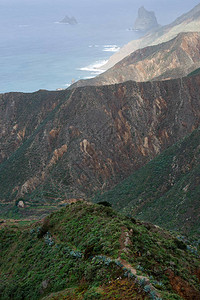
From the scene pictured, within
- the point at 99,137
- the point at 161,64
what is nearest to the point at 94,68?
the point at 161,64

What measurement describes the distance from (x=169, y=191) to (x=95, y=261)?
85.7ft

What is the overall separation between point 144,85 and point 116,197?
1016 inches

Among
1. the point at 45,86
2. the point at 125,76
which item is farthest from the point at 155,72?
the point at 45,86

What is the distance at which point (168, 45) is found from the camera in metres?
109

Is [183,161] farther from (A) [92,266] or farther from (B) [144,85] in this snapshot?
(A) [92,266]

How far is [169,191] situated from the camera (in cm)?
4228

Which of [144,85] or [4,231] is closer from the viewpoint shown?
[4,231]

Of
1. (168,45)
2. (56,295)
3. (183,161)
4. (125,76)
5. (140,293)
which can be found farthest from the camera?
(168,45)

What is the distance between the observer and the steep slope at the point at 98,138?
57094 millimetres

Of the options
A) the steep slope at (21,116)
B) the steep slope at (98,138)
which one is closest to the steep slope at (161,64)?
the steep slope at (21,116)

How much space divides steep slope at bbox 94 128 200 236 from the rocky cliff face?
6.51 m

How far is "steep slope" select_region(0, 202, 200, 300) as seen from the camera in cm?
1557

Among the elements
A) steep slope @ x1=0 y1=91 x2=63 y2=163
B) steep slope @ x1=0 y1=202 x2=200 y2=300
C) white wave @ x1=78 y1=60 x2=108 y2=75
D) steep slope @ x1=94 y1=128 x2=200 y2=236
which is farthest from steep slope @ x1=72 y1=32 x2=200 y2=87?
white wave @ x1=78 y1=60 x2=108 y2=75

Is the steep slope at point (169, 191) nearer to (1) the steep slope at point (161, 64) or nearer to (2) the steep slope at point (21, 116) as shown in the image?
(2) the steep slope at point (21, 116)
